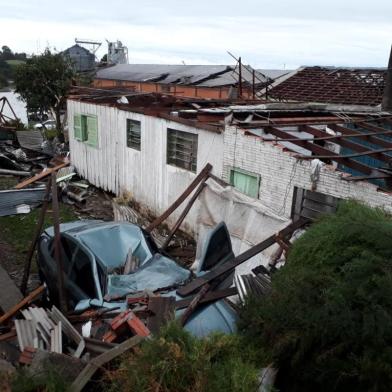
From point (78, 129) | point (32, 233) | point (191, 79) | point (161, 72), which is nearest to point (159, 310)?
point (32, 233)

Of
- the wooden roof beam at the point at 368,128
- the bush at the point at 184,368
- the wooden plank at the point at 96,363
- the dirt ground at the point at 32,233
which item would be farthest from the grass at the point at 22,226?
the wooden roof beam at the point at 368,128

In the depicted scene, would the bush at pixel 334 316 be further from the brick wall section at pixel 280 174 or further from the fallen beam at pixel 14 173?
the fallen beam at pixel 14 173

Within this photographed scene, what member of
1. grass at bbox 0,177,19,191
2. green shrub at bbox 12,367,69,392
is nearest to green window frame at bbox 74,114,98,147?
grass at bbox 0,177,19,191

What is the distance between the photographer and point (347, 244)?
415 cm

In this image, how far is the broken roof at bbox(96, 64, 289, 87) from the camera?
24.8 metres

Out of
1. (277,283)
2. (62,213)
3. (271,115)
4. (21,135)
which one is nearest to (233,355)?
(277,283)

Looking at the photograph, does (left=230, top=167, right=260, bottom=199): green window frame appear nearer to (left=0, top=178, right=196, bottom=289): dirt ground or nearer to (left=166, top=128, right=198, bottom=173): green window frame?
(left=166, top=128, right=198, bottom=173): green window frame

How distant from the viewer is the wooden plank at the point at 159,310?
4863mm

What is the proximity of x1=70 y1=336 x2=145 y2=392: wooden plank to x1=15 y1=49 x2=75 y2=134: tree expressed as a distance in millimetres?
20182

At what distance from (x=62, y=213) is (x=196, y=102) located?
564 centimetres

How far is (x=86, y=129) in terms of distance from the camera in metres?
15.0

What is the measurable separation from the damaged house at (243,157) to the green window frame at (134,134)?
0.03 meters

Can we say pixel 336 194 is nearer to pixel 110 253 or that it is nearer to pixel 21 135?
pixel 110 253

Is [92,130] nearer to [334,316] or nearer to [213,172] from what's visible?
[213,172]
